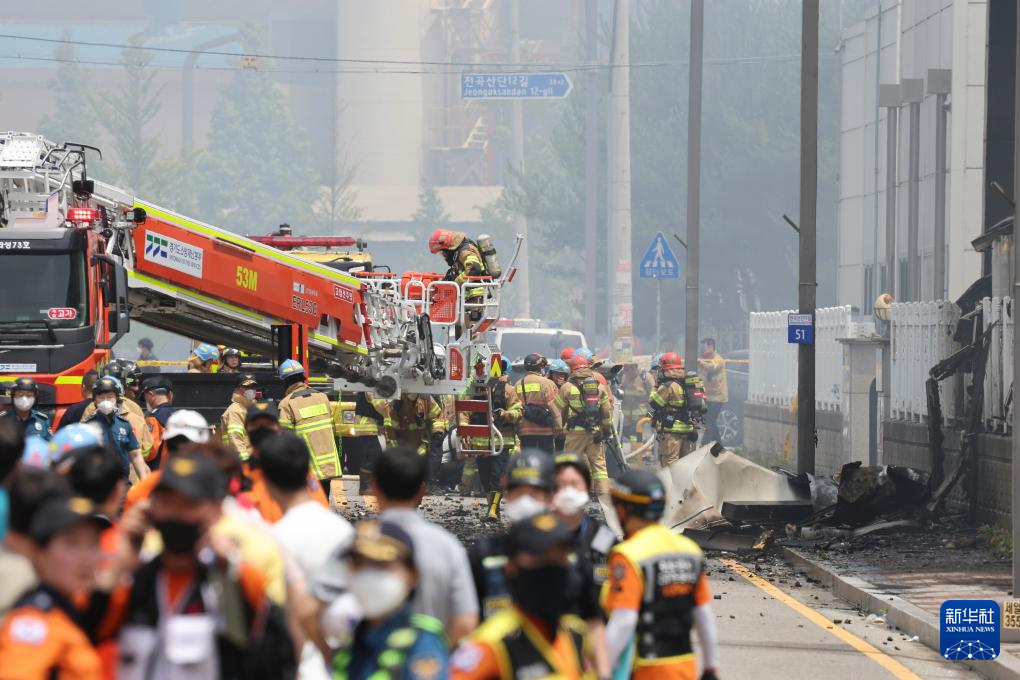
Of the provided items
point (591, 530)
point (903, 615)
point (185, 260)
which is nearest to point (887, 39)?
point (185, 260)

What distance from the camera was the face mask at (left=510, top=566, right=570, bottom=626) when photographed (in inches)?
217

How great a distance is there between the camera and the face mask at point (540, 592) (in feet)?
18.1

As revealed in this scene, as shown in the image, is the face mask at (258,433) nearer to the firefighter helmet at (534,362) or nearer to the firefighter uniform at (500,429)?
the firefighter uniform at (500,429)

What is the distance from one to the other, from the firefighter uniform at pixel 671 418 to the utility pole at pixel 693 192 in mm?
7200

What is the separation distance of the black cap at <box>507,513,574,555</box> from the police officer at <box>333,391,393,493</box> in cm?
1581

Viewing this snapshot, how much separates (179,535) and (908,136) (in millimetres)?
31677

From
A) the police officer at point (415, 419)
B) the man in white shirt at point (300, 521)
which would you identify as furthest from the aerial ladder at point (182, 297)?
the man in white shirt at point (300, 521)

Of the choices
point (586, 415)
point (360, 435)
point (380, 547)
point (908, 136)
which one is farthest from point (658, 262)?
point (380, 547)

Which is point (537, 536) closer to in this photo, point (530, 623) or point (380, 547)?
point (530, 623)

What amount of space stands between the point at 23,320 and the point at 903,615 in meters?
7.88

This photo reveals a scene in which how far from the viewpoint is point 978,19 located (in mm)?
30125

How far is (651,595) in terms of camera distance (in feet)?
23.0

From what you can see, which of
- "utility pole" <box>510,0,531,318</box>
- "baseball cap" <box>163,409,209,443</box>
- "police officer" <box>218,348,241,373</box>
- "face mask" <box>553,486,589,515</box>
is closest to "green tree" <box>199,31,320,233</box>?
"utility pole" <box>510,0,531,318</box>

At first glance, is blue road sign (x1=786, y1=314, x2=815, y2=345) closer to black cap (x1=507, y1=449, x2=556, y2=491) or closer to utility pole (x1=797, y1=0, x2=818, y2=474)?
utility pole (x1=797, y1=0, x2=818, y2=474)
